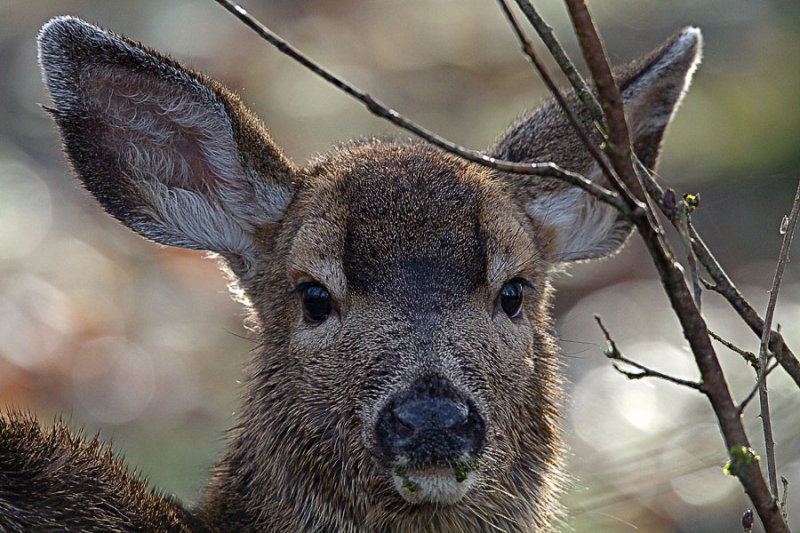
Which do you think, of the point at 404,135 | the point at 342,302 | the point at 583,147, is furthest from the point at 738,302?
the point at 404,135

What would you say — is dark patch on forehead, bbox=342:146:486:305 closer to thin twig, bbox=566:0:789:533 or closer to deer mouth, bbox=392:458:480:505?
deer mouth, bbox=392:458:480:505

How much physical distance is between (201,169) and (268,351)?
892 mm

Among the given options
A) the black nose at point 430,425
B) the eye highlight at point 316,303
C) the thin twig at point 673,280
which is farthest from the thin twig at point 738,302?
the eye highlight at point 316,303

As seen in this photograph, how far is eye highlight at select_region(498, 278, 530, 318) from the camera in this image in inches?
195

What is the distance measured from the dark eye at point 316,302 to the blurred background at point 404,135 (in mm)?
1614

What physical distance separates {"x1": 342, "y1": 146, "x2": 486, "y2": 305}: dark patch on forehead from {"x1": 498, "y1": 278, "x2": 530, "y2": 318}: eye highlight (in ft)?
0.61

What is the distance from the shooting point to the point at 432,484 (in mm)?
4164

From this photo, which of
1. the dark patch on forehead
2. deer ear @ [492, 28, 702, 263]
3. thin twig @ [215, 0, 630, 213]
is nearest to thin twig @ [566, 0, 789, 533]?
thin twig @ [215, 0, 630, 213]

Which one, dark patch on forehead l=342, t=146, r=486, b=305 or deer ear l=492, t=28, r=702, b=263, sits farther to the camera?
deer ear l=492, t=28, r=702, b=263

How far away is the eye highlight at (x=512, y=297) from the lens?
4.95 m

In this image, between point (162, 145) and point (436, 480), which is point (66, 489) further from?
point (162, 145)

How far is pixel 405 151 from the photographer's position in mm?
5359

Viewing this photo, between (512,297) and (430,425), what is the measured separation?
3.49 ft

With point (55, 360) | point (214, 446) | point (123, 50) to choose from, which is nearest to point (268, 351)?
point (123, 50)
